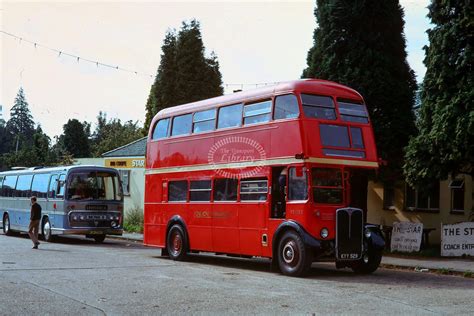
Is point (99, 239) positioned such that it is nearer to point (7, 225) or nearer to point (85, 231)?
point (85, 231)

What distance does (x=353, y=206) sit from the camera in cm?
1602

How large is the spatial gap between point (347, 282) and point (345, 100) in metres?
4.49

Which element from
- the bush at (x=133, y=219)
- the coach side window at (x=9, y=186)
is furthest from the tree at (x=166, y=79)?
the coach side window at (x=9, y=186)

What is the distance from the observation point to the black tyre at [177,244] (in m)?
19.1

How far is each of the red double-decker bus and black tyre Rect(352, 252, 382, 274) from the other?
0.02m

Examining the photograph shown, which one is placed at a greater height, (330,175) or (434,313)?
(330,175)

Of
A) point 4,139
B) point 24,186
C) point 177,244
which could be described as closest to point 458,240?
point 177,244

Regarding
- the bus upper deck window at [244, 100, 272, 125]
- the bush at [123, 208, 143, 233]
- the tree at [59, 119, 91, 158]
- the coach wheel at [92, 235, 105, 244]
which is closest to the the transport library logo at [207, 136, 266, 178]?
the bus upper deck window at [244, 100, 272, 125]

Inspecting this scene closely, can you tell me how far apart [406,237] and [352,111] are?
25.2 ft

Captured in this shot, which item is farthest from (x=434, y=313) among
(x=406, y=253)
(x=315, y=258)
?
(x=406, y=253)

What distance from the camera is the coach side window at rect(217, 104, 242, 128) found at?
57.1 ft

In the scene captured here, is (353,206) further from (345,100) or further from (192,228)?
(192,228)

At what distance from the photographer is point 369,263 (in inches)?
631

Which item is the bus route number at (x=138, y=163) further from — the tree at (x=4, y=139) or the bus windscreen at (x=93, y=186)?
the tree at (x=4, y=139)
